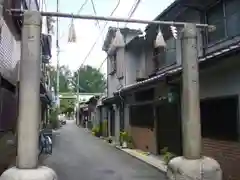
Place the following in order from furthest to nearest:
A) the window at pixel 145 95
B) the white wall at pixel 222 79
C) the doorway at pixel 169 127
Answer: the window at pixel 145 95, the doorway at pixel 169 127, the white wall at pixel 222 79

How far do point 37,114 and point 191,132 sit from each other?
313cm

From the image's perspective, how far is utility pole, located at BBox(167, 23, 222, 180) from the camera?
6.71 metres

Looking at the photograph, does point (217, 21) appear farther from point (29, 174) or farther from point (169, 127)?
point (29, 174)

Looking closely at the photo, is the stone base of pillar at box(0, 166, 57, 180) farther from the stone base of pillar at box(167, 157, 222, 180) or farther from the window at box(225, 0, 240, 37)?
the window at box(225, 0, 240, 37)

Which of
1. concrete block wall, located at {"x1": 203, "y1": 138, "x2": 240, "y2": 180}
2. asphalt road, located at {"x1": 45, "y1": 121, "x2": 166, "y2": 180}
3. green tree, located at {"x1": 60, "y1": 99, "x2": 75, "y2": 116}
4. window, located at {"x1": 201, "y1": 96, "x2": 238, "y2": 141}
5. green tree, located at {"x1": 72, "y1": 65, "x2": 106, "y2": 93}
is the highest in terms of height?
green tree, located at {"x1": 72, "y1": 65, "x2": 106, "y2": 93}

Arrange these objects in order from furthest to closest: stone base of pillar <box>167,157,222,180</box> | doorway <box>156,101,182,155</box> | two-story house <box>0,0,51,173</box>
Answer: doorway <box>156,101,182,155</box>
two-story house <box>0,0,51,173</box>
stone base of pillar <box>167,157,222,180</box>

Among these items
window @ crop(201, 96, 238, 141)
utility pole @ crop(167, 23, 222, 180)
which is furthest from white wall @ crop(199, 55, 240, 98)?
utility pole @ crop(167, 23, 222, 180)

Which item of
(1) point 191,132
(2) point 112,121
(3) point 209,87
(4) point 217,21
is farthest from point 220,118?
(2) point 112,121

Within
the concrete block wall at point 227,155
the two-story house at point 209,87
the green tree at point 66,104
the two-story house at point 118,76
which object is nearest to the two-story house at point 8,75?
the two-story house at point 209,87

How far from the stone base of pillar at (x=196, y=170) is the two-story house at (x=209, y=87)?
2705 millimetres

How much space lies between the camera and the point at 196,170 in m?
6.66

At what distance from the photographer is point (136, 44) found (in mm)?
21484

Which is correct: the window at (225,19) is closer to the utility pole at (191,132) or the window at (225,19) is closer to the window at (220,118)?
the window at (220,118)

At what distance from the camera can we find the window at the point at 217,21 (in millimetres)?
11284
